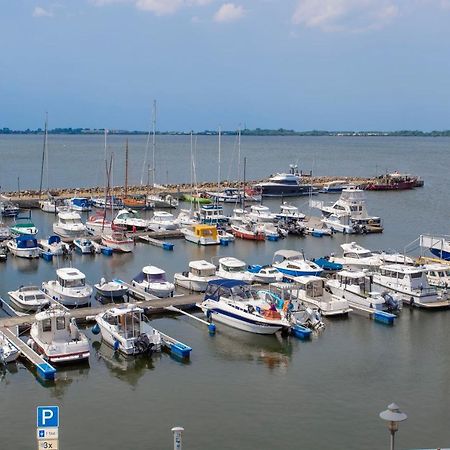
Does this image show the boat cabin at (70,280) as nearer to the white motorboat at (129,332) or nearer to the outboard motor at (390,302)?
the white motorboat at (129,332)

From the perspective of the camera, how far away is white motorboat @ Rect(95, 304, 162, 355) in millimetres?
23938

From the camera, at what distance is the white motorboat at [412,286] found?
3025 centimetres

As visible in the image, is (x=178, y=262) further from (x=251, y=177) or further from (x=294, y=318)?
(x=251, y=177)

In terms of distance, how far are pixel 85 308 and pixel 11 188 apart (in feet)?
218

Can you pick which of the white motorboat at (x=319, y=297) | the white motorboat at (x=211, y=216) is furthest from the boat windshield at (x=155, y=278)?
the white motorboat at (x=211, y=216)

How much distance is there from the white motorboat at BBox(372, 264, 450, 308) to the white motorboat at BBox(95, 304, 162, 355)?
11.0 m

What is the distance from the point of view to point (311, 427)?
1936 cm

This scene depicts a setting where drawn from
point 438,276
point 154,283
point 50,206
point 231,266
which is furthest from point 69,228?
point 438,276

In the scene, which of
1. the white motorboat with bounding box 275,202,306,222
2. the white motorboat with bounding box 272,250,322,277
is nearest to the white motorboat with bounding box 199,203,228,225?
the white motorboat with bounding box 275,202,306,222

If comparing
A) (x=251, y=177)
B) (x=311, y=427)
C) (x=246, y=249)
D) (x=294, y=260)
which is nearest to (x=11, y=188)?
(x=251, y=177)

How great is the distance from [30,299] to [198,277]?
7.20 m

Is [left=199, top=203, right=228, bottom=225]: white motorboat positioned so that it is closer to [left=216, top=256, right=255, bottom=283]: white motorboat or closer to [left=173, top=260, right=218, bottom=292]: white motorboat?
[left=216, top=256, right=255, bottom=283]: white motorboat

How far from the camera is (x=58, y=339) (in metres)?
23.6

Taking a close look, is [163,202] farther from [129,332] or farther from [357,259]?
[129,332]
